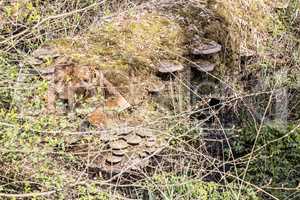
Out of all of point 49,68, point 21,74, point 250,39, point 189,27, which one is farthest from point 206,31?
point 21,74

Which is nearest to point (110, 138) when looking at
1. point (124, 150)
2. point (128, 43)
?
point (124, 150)

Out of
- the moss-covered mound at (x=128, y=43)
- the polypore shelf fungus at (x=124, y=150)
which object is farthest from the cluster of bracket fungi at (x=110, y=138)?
the moss-covered mound at (x=128, y=43)

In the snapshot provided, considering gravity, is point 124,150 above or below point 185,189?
above

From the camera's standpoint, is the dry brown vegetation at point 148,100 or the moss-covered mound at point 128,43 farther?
the moss-covered mound at point 128,43

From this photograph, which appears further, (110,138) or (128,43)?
(128,43)

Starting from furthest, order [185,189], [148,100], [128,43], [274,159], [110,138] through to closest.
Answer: [128,43] < [274,159] < [148,100] < [185,189] < [110,138]

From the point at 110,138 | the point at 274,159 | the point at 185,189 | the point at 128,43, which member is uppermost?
the point at 128,43

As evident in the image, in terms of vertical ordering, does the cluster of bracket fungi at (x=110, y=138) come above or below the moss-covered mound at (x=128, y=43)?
below

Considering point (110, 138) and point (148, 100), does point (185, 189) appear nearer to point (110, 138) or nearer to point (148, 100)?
point (110, 138)

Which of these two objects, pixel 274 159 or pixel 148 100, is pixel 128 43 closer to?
pixel 148 100

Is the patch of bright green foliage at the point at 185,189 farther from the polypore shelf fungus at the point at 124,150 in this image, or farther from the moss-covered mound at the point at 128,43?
the moss-covered mound at the point at 128,43

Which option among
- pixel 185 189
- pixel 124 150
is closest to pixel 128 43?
pixel 124 150

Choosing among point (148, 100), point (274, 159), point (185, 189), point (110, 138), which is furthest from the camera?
point (274, 159)

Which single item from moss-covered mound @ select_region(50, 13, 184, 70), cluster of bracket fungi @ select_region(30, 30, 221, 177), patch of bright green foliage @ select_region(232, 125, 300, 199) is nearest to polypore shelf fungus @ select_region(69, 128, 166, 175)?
cluster of bracket fungi @ select_region(30, 30, 221, 177)
